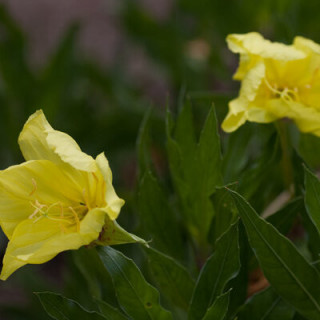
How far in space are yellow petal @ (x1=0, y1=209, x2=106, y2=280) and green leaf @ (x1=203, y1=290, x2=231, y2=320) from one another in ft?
0.51

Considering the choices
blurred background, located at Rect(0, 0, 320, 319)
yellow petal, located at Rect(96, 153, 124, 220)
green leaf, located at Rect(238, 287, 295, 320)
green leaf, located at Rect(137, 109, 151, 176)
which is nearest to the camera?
yellow petal, located at Rect(96, 153, 124, 220)

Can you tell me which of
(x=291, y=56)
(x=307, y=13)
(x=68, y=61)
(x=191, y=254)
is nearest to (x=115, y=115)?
(x=68, y=61)

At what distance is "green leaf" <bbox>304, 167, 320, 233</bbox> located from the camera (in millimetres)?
770

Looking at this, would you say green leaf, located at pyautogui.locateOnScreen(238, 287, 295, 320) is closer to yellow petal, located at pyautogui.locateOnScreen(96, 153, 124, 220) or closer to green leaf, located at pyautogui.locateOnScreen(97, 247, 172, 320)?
green leaf, located at pyautogui.locateOnScreen(97, 247, 172, 320)

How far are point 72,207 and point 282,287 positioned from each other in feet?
0.87

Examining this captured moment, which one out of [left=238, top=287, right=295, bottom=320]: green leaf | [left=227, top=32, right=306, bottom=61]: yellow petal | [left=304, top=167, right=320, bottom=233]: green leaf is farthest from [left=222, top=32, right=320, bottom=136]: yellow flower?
[left=238, top=287, right=295, bottom=320]: green leaf

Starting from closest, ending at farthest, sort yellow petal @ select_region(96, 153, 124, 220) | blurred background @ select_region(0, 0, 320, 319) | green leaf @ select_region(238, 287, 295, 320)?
yellow petal @ select_region(96, 153, 124, 220)
green leaf @ select_region(238, 287, 295, 320)
blurred background @ select_region(0, 0, 320, 319)

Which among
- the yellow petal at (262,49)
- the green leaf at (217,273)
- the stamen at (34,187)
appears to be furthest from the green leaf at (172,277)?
the yellow petal at (262,49)

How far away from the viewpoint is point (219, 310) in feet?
2.42

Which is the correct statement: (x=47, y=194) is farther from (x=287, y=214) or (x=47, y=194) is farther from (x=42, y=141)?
(x=287, y=214)

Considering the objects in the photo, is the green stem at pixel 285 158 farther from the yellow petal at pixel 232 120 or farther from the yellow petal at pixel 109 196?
the yellow petal at pixel 109 196

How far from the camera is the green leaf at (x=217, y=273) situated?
2.52 feet

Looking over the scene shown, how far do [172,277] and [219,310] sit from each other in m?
0.13

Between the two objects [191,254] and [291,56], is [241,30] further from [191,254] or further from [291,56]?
[291,56]
